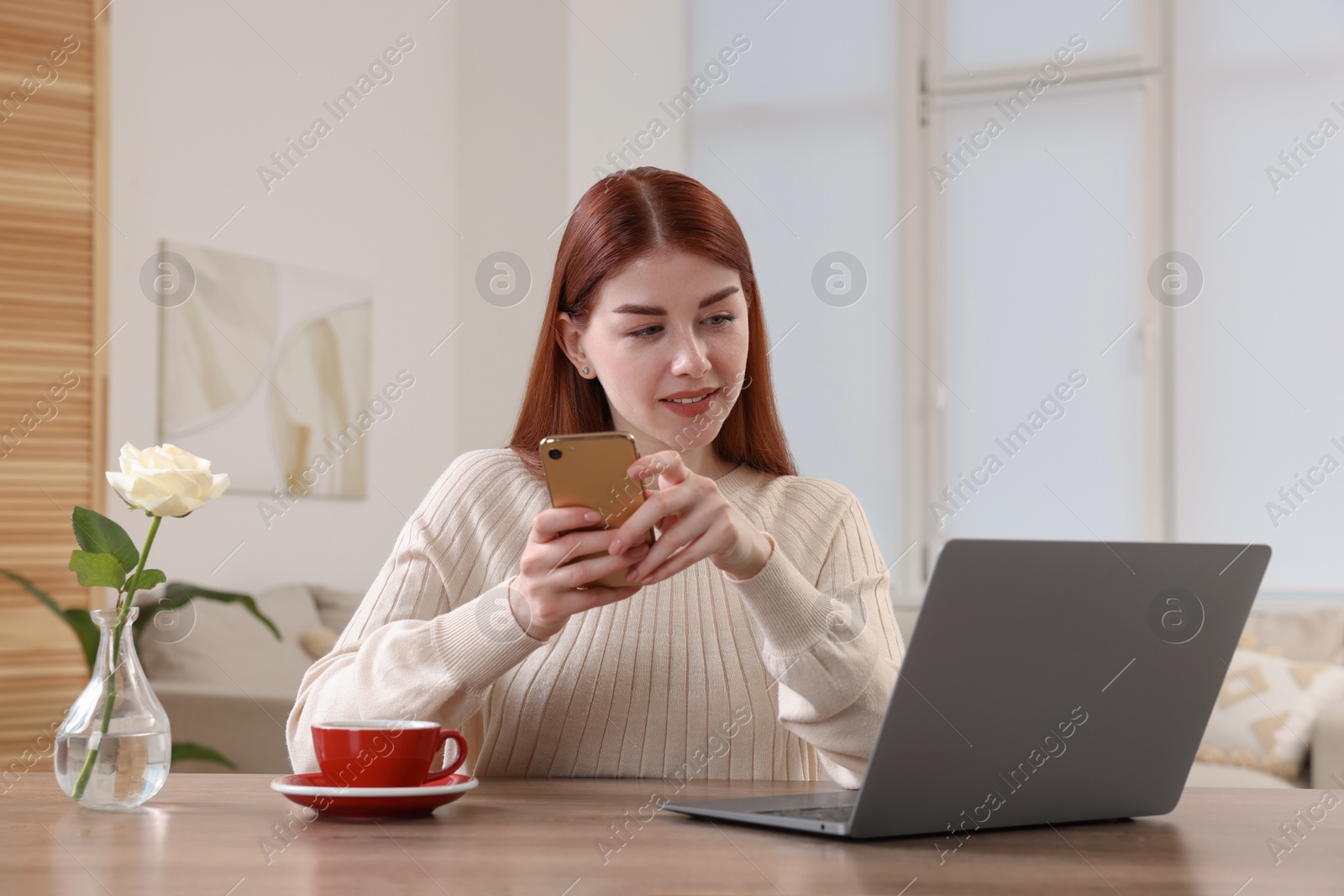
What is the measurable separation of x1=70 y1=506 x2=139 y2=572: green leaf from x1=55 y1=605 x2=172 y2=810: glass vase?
0.17 feet

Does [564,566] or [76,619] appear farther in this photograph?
[76,619]

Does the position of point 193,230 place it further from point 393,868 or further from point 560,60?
point 393,868

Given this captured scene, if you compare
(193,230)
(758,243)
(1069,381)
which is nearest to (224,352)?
(193,230)

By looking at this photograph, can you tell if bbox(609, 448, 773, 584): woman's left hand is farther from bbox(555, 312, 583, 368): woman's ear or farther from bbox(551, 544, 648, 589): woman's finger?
bbox(555, 312, 583, 368): woman's ear

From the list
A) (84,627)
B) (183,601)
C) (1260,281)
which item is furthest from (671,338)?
(1260,281)

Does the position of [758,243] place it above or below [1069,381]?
above

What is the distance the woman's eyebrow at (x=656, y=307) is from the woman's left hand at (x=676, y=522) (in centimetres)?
40

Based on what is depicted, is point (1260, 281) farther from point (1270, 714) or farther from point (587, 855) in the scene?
point (587, 855)

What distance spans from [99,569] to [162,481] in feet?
0.32

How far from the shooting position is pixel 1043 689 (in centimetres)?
94

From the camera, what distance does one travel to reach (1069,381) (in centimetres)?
471

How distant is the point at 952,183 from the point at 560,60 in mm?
1532

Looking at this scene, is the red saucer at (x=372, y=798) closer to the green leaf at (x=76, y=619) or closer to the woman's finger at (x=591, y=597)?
the woman's finger at (x=591, y=597)

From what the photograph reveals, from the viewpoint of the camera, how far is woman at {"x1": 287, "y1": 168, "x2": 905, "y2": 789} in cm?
134
